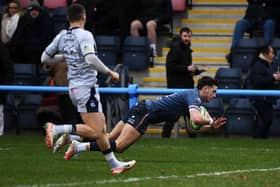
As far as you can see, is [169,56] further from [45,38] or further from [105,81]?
[45,38]

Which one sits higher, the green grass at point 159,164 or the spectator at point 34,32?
the spectator at point 34,32

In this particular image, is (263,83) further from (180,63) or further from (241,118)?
(180,63)

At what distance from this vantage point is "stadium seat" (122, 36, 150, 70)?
22.1m

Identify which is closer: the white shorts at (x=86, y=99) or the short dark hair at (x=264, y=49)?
the white shorts at (x=86, y=99)

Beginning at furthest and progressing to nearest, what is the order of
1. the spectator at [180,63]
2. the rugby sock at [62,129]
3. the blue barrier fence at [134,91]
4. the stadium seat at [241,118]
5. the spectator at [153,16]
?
the spectator at [153,16] → the stadium seat at [241,118] → the spectator at [180,63] → the blue barrier fence at [134,91] → the rugby sock at [62,129]

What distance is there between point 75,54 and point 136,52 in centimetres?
895

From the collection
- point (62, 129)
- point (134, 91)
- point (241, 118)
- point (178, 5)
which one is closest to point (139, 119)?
point (62, 129)

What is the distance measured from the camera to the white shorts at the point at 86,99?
13.2 m

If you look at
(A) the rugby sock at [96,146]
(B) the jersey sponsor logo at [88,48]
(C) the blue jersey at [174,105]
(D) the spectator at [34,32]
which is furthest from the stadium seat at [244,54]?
(B) the jersey sponsor logo at [88,48]

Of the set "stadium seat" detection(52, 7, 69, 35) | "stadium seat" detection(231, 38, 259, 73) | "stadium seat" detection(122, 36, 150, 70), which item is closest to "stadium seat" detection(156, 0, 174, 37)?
"stadium seat" detection(122, 36, 150, 70)

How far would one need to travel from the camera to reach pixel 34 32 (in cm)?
2203

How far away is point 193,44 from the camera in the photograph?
75.5ft

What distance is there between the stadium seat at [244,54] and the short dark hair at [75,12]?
8838mm

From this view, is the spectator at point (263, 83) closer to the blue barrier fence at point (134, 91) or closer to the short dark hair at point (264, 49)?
the short dark hair at point (264, 49)
